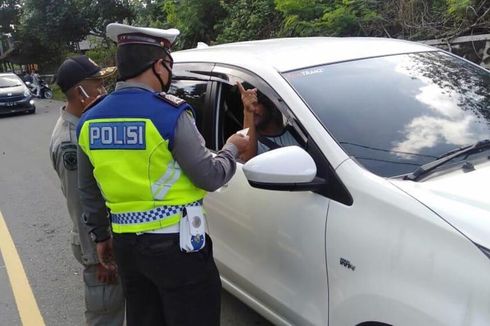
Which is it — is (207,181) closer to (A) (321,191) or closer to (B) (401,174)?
(A) (321,191)

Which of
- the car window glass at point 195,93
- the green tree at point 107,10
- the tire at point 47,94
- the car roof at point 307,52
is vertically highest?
the car roof at point 307,52

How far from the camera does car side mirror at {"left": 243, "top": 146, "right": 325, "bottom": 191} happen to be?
2.08m

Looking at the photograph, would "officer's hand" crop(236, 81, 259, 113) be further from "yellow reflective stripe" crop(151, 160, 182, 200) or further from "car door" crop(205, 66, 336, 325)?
"yellow reflective stripe" crop(151, 160, 182, 200)

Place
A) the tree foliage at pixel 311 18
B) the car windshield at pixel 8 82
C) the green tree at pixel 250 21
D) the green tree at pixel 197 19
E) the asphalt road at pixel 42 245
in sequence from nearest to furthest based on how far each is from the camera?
the asphalt road at pixel 42 245 < the tree foliage at pixel 311 18 < the green tree at pixel 250 21 < the green tree at pixel 197 19 < the car windshield at pixel 8 82

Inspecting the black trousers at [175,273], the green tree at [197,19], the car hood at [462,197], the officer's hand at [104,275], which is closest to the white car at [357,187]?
the car hood at [462,197]

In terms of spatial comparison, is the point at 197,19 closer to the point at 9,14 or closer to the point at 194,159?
the point at 194,159

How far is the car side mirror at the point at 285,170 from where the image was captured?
2.08 meters

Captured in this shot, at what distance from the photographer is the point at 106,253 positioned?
8.72ft

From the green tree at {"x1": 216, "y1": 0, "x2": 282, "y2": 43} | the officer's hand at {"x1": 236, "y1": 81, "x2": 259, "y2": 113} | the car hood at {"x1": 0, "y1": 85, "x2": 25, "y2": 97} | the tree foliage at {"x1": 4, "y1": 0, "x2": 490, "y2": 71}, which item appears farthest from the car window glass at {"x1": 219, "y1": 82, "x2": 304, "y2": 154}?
the car hood at {"x1": 0, "y1": 85, "x2": 25, "y2": 97}

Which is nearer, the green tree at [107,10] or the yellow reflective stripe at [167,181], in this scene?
the yellow reflective stripe at [167,181]

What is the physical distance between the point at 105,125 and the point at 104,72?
0.95m

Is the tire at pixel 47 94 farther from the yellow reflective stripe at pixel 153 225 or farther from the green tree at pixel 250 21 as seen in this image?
the yellow reflective stripe at pixel 153 225

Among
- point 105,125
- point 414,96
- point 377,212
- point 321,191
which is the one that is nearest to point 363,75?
point 414,96

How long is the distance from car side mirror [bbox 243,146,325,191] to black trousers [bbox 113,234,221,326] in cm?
37
